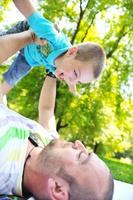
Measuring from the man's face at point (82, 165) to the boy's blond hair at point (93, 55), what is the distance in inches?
47.9

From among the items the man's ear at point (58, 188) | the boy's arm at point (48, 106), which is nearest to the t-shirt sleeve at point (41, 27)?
the boy's arm at point (48, 106)

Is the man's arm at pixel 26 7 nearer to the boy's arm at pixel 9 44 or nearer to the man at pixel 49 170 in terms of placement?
the boy's arm at pixel 9 44

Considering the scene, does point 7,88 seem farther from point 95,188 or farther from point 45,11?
point 45,11

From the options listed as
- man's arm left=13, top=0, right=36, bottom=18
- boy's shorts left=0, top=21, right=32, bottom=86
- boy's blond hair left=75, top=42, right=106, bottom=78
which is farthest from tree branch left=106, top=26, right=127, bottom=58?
man's arm left=13, top=0, right=36, bottom=18

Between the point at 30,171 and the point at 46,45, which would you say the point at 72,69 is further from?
the point at 30,171

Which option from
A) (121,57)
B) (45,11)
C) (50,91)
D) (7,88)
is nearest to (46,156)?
(50,91)

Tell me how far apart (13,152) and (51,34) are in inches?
49.4

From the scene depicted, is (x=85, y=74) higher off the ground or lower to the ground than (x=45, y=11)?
higher

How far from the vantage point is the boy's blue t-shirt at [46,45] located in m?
2.88

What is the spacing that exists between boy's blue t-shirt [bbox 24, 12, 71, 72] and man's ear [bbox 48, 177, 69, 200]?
4.32ft

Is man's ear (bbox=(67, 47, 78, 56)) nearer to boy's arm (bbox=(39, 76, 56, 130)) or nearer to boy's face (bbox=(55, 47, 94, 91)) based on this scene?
boy's face (bbox=(55, 47, 94, 91))

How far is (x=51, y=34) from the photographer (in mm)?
2975

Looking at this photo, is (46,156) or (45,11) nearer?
(46,156)

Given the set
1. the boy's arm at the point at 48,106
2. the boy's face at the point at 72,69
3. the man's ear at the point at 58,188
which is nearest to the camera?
the man's ear at the point at 58,188
